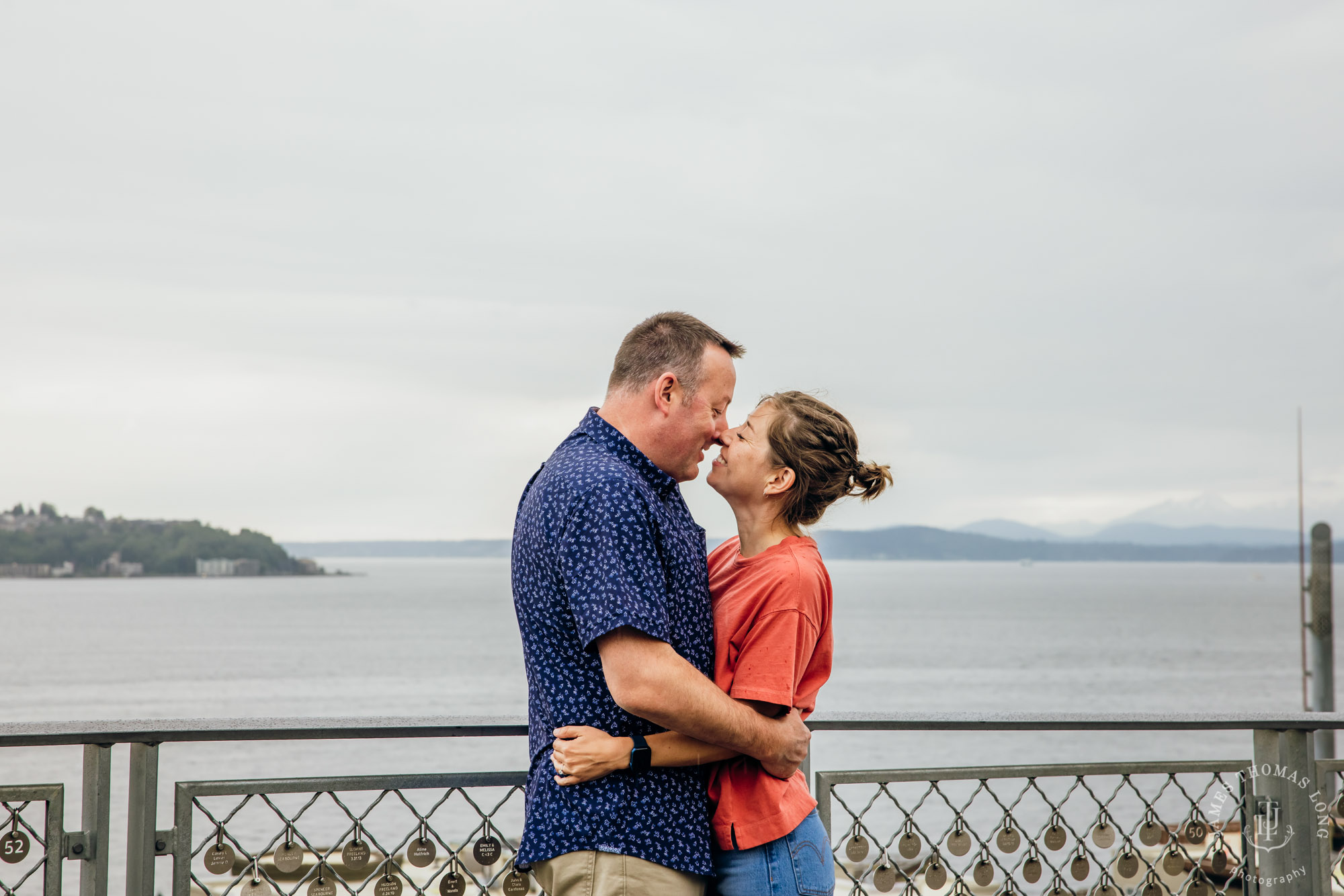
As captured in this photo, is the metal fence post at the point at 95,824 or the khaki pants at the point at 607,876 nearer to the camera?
the khaki pants at the point at 607,876

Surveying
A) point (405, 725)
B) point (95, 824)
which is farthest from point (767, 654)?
point (95, 824)

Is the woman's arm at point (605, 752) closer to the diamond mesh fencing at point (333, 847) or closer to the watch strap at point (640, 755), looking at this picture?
the watch strap at point (640, 755)

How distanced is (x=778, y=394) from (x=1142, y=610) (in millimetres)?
143040

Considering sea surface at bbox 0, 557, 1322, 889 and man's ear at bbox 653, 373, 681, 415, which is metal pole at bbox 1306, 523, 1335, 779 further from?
man's ear at bbox 653, 373, 681, 415

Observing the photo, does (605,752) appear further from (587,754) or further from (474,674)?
(474,674)

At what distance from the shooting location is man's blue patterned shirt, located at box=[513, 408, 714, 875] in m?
2.17

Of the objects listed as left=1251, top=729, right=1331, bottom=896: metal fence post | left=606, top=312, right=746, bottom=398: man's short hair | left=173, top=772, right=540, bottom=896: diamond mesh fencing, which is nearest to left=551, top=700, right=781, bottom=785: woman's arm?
left=173, top=772, right=540, bottom=896: diamond mesh fencing

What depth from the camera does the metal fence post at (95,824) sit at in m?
2.81

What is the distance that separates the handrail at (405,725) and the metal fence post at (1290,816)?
20 cm

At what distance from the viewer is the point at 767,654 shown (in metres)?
2.29

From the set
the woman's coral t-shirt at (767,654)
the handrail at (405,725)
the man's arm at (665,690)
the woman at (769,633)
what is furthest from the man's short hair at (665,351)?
the handrail at (405,725)

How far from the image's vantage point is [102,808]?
2865mm

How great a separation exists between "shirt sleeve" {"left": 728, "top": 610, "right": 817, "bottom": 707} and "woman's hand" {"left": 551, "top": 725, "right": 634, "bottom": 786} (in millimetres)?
261

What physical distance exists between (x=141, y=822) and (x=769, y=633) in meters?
1.74
